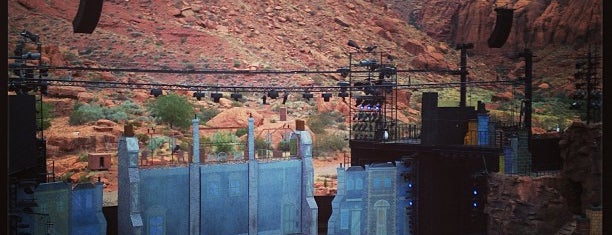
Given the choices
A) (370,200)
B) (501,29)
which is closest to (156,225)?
(370,200)

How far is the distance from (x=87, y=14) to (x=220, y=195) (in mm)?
15293

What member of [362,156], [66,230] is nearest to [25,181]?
[66,230]

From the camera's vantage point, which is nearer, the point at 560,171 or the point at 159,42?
the point at 560,171

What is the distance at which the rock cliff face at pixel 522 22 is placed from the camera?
137ft

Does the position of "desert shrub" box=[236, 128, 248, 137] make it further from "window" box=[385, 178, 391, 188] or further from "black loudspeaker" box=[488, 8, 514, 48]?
"black loudspeaker" box=[488, 8, 514, 48]

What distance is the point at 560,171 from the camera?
1692 centimetres

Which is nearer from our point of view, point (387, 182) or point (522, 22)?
point (387, 182)

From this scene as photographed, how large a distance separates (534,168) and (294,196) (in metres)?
6.28

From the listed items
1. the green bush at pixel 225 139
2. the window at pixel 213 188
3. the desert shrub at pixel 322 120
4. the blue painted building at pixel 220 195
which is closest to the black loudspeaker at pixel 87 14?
the blue painted building at pixel 220 195

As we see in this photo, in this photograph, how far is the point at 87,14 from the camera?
3.50m

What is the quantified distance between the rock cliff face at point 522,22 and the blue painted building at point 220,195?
2245 centimetres

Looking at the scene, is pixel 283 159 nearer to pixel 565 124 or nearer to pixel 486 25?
pixel 565 124

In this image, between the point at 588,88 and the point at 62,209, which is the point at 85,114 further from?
the point at 588,88

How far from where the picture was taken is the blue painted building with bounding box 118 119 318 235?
53.7 feet
